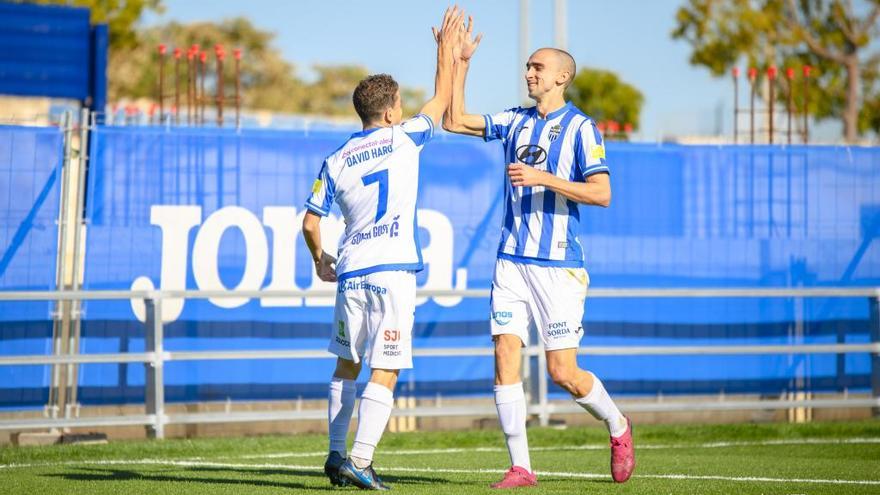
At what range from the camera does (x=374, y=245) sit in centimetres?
709

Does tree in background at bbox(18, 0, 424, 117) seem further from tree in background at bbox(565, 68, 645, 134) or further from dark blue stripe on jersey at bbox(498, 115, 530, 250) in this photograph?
dark blue stripe on jersey at bbox(498, 115, 530, 250)

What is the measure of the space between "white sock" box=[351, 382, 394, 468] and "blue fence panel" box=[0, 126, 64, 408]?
15.9ft

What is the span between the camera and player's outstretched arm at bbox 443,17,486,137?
7535 millimetres

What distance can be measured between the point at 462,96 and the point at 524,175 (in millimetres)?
857

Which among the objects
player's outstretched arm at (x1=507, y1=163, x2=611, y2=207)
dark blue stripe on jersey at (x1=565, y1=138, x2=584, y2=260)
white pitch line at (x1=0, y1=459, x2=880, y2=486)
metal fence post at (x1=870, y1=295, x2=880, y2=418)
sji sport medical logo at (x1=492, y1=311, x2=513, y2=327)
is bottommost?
white pitch line at (x1=0, y1=459, x2=880, y2=486)

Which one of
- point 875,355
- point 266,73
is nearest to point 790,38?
point 875,355

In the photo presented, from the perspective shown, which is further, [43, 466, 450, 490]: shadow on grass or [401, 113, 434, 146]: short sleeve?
[43, 466, 450, 490]: shadow on grass

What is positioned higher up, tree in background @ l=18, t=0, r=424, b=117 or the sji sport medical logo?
tree in background @ l=18, t=0, r=424, b=117

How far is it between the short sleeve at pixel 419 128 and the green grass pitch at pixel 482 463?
1.84m

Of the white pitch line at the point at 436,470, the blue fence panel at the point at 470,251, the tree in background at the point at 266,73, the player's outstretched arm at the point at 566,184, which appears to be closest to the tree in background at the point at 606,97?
the tree in background at the point at 266,73

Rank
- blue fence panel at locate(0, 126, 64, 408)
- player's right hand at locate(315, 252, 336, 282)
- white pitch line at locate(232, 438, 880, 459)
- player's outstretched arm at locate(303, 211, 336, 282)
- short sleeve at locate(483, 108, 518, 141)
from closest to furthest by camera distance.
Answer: player's outstretched arm at locate(303, 211, 336, 282) < player's right hand at locate(315, 252, 336, 282) < short sleeve at locate(483, 108, 518, 141) < white pitch line at locate(232, 438, 880, 459) < blue fence panel at locate(0, 126, 64, 408)

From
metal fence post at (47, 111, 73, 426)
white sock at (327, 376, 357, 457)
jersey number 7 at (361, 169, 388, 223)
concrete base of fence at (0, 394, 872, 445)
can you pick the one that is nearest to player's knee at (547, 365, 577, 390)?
white sock at (327, 376, 357, 457)

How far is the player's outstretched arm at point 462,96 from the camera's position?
7535mm

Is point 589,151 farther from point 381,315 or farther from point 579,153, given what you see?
point 381,315
